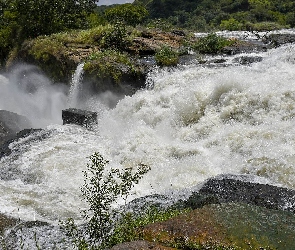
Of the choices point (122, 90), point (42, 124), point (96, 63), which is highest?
point (96, 63)

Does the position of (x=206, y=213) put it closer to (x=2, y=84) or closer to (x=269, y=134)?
(x=269, y=134)

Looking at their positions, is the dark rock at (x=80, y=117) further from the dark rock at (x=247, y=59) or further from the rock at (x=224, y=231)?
the rock at (x=224, y=231)

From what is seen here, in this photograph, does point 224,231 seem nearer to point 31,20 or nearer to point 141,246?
point 141,246

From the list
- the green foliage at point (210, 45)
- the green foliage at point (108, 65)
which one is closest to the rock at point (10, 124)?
the green foliage at point (108, 65)

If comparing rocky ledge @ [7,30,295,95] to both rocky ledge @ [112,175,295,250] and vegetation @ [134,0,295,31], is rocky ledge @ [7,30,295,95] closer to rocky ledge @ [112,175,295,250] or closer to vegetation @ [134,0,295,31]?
rocky ledge @ [112,175,295,250]

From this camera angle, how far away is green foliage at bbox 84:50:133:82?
11.7 meters

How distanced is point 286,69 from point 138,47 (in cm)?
634

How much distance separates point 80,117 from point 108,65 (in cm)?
241

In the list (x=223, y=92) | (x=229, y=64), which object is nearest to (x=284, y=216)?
(x=223, y=92)

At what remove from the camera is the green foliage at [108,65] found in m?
11.7

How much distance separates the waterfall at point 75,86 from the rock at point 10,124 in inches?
68.2

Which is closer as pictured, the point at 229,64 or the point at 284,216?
the point at 284,216

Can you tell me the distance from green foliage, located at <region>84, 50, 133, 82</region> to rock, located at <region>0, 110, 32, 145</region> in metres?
2.55

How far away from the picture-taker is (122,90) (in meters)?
11.6
